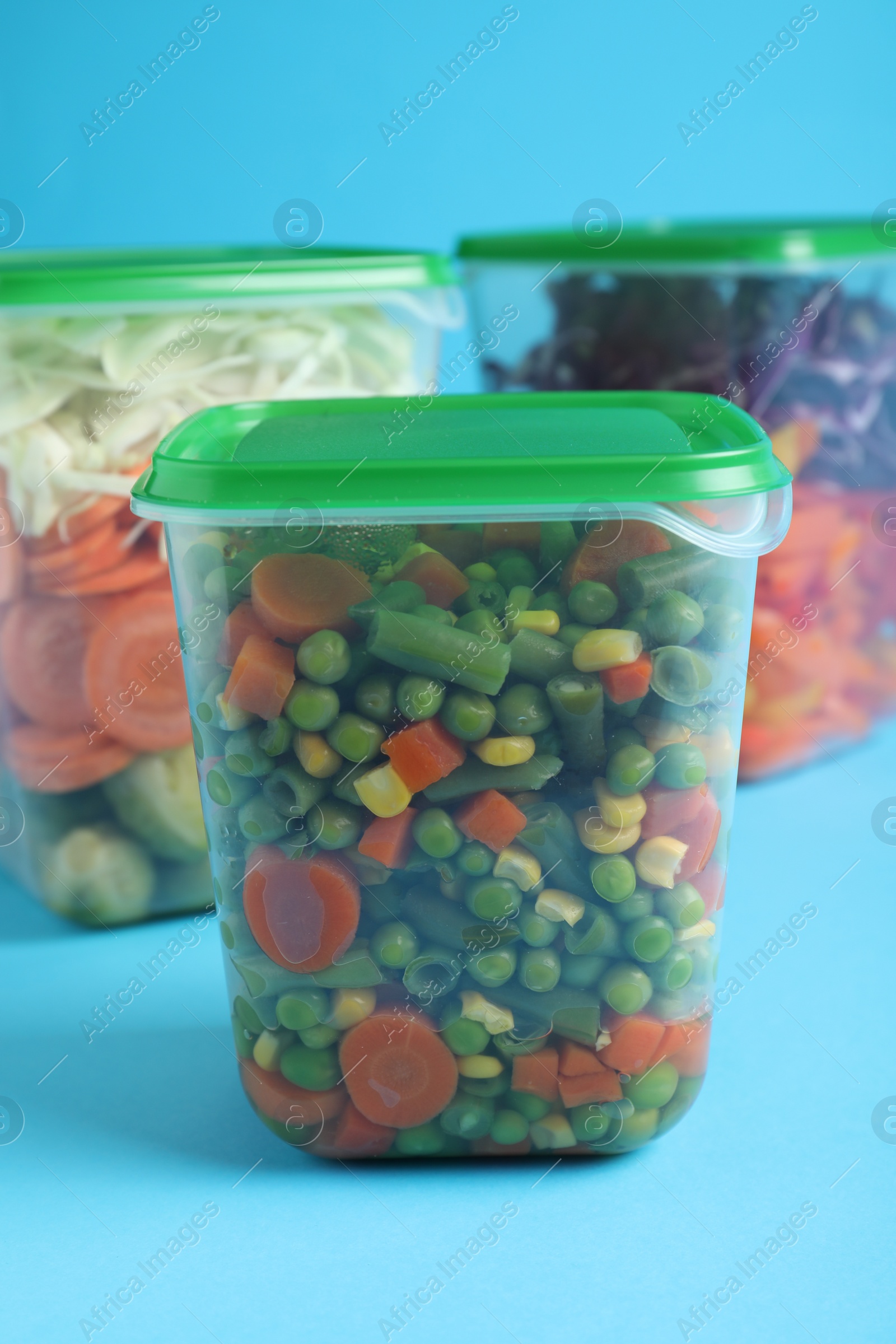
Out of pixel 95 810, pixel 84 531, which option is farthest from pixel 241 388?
pixel 95 810

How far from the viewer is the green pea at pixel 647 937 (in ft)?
2.28

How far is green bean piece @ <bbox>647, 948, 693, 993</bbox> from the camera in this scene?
0.71m

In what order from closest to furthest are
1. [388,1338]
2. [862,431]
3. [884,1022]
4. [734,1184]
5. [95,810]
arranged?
[388,1338], [734,1184], [884,1022], [95,810], [862,431]

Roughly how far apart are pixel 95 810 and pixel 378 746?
0.46 m

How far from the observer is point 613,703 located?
2.21 feet

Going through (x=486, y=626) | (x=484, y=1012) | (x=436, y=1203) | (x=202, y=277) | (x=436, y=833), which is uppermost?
(x=202, y=277)

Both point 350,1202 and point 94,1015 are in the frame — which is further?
point 94,1015

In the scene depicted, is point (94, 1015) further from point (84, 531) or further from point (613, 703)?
point (613, 703)

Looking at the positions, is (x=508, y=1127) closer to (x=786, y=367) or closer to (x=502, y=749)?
(x=502, y=749)

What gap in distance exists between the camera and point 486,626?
661 mm

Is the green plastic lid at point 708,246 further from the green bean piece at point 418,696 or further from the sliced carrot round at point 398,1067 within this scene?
the sliced carrot round at point 398,1067

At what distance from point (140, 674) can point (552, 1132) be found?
0.50 metres

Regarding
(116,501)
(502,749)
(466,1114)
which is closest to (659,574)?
(502,749)

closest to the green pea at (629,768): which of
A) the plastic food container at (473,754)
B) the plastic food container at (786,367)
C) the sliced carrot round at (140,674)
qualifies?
the plastic food container at (473,754)
